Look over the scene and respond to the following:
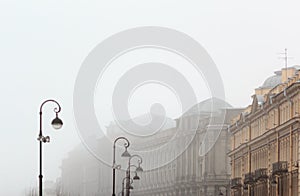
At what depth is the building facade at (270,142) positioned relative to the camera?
257ft

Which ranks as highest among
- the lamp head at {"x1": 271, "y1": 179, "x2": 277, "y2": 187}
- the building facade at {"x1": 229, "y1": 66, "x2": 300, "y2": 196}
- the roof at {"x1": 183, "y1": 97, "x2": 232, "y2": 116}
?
the roof at {"x1": 183, "y1": 97, "x2": 232, "y2": 116}

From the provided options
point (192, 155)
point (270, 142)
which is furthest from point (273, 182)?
point (192, 155)

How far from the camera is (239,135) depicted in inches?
4348

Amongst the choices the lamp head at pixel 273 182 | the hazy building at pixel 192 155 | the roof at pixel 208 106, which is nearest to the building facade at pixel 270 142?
the lamp head at pixel 273 182

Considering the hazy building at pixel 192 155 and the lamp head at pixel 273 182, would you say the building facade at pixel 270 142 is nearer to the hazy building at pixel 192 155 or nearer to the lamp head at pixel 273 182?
the lamp head at pixel 273 182

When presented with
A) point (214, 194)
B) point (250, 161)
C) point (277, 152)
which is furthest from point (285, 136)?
point (214, 194)

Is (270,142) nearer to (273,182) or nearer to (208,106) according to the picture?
(273,182)

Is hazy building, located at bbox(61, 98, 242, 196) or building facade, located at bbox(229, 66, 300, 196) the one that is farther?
hazy building, located at bbox(61, 98, 242, 196)

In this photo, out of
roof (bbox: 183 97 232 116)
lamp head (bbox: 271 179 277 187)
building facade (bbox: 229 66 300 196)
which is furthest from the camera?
roof (bbox: 183 97 232 116)

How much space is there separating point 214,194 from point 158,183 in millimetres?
39398

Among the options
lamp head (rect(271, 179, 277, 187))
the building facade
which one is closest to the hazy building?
the building facade

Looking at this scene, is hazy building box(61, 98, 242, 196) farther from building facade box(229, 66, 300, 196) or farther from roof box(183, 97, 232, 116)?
building facade box(229, 66, 300, 196)

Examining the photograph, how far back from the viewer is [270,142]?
89.5 metres

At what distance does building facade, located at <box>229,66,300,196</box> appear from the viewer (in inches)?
3083
